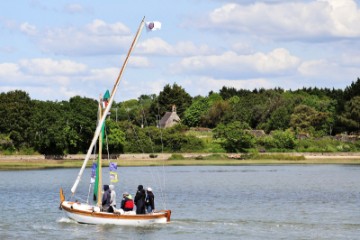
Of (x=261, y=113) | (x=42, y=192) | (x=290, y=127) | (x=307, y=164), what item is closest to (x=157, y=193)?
(x=42, y=192)

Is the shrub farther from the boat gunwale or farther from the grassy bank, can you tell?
the boat gunwale

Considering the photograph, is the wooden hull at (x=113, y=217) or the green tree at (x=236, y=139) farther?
the green tree at (x=236, y=139)

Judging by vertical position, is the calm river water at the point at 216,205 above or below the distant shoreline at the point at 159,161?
below

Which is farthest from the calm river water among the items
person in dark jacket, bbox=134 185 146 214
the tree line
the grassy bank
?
the tree line

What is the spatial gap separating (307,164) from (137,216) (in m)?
94.0

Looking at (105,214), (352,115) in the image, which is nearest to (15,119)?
(352,115)

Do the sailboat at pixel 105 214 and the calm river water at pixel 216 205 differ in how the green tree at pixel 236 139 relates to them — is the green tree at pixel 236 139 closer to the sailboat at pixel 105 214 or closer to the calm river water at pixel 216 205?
the calm river water at pixel 216 205

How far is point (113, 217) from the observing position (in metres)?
49.4

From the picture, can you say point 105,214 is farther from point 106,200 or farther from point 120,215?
point 106,200

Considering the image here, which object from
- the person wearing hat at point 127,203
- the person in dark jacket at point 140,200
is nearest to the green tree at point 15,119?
the person in dark jacket at point 140,200

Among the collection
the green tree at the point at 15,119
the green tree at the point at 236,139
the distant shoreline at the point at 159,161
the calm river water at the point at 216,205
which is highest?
the green tree at the point at 15,119

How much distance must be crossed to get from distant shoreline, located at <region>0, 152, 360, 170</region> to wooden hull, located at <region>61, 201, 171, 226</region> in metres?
75.2

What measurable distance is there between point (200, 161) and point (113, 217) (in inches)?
3547

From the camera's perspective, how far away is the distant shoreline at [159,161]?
131m
